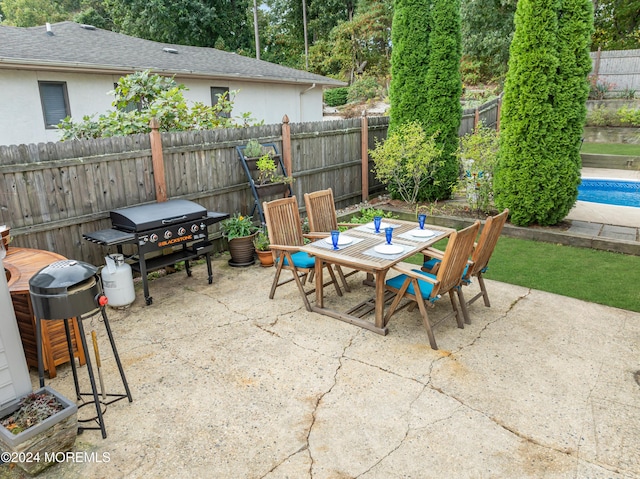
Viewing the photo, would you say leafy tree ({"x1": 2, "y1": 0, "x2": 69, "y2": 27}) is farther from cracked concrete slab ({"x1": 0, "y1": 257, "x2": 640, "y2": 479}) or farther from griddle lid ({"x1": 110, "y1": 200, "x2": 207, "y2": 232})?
cracked concrete slab ({"x1": 0, "y1": 257, "x2": 640, "y2": 479})

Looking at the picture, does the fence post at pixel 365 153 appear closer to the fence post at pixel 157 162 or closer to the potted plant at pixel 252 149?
the potted plant at pixel 252 149

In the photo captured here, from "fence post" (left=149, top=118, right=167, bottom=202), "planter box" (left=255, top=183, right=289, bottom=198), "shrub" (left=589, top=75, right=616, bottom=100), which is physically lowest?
"planter box" (left=255, top=183, right=289, bottom=198)

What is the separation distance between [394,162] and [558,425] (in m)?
5.78

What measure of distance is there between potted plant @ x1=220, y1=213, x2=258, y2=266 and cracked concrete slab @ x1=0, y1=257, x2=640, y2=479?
1.33 metres

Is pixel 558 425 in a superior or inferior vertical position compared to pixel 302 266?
inferior

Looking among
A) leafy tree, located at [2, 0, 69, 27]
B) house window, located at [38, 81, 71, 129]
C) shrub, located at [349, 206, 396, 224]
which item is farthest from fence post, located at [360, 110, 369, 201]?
leafy tree, located at [2, 0, 69, 27]

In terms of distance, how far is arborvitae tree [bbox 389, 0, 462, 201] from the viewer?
828cm

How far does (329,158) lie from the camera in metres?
8.23

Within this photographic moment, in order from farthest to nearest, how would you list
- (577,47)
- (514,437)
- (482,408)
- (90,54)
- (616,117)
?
(616,117) → (90,54) → (577,47) → (482,408) → (514,437)

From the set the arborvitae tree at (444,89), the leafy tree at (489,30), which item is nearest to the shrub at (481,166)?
the arborvitae tree at (444,89)

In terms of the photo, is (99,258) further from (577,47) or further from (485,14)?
(485,14)

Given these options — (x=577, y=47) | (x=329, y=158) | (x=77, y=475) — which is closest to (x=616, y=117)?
(x=577, y=47)

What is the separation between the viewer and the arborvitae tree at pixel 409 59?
8.32m

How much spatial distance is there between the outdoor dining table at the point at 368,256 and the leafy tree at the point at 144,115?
3.11 meters
